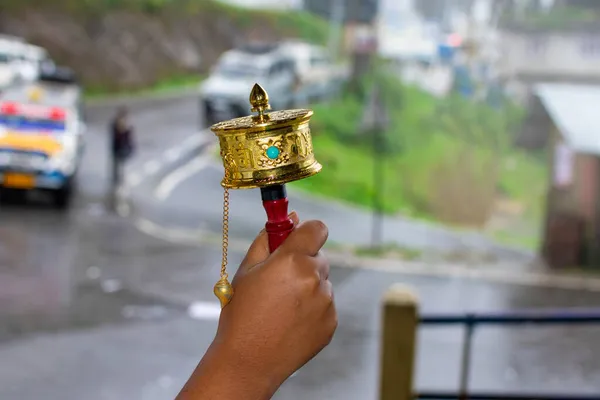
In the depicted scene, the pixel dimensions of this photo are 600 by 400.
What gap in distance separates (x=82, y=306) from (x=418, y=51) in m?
3.17

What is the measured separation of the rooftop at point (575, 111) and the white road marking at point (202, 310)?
Result: 2.93 metres

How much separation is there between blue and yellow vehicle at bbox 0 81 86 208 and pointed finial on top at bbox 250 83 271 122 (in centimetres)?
531

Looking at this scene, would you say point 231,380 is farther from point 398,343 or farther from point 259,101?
point 398,343

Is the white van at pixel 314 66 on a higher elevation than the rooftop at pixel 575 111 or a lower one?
higher

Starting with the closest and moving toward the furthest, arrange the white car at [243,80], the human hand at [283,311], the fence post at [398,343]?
the human hand at [283,311] < the fence post at [398,343] < the white car at [243,80]

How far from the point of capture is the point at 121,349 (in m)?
4.56

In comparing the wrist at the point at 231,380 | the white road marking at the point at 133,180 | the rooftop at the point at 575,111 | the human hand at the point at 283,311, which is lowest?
the white road marking at the point at 133,180

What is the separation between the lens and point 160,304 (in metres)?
5.05

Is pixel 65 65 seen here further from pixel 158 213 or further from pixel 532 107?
pixel 532 107

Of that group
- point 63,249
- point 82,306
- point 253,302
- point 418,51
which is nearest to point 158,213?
point 63,249

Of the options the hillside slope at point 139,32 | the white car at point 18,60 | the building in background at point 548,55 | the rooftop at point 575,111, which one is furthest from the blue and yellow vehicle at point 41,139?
the rooftop at point 575,111

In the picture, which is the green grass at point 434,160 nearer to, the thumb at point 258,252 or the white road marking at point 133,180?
the white road marking at point 133,180

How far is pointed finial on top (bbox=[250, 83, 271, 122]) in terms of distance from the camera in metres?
0.82

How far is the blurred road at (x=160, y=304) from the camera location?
4.41 meters
